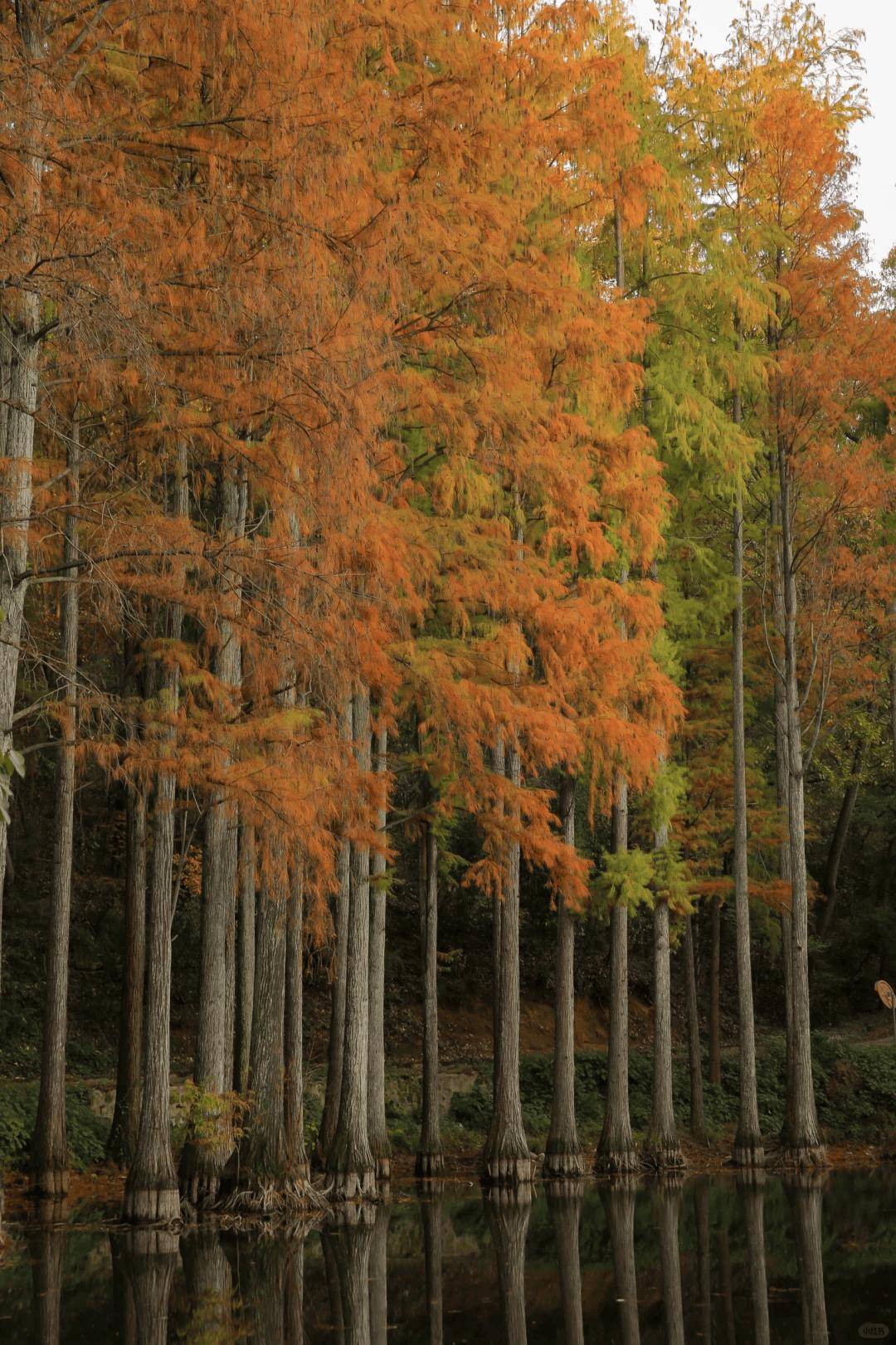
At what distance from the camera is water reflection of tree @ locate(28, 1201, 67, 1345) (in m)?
8.85

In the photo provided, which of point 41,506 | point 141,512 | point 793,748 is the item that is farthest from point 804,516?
point 41,506

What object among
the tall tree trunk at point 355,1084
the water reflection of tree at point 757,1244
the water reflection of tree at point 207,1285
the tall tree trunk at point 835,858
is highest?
the tall tree trunk at point 835,858

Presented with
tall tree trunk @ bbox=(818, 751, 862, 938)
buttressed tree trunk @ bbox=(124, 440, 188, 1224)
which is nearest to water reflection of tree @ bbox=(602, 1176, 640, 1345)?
buttressed tree trunk @ bbox=(124, 440, 188, 1224)

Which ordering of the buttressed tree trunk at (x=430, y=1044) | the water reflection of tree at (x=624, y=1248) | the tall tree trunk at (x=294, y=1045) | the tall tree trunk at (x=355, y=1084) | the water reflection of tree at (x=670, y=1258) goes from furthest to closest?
the buttressed tree trunk at (x=430, y=1044) < the tall tree trunk at (x=355, y=1084) < the tall tree trunk at (x=294, y=1045) < the water reflection of tree at (x=624, y=1248) < the water reflection of tree at (x=670, y=1258)

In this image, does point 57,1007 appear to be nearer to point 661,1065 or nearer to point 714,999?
point 661,1065

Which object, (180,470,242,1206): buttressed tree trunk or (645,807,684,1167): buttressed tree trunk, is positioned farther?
(645,807,684,1167): buttressed tree trunk

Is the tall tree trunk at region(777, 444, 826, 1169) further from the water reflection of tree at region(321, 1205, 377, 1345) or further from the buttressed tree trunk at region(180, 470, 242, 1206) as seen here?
the buttressed tree trunk at region(180, 470, 242, 1206)

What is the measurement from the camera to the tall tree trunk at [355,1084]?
15.4 meters

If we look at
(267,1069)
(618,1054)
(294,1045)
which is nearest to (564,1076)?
(618,1054)

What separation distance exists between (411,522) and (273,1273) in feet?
23.5

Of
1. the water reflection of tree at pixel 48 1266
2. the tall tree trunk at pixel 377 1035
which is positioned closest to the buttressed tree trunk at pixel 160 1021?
the water reflection of tree at pixel 48 1266

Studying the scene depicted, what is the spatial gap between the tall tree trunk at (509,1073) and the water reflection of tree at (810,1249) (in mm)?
3257

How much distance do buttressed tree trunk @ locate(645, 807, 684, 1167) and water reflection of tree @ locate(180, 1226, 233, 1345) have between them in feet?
27.3

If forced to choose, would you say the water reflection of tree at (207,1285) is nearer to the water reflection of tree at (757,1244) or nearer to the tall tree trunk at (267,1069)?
the tall tree trunk at (267,1069)
